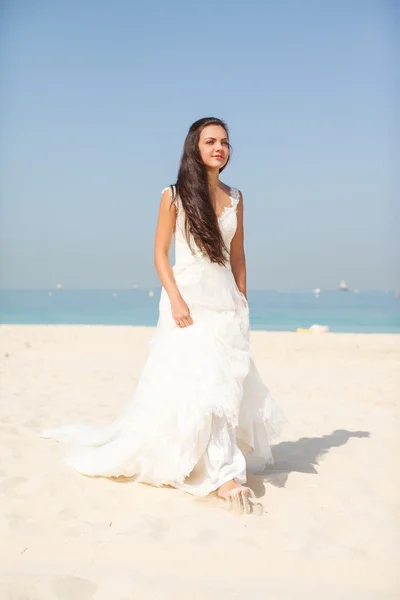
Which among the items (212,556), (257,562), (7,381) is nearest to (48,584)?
(212,556)

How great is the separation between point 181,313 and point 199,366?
35 centimetres

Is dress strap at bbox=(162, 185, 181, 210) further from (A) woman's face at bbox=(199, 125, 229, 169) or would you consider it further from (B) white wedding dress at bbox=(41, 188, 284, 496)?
(A) woman's face at bbox=(199, 125, 229, 169)

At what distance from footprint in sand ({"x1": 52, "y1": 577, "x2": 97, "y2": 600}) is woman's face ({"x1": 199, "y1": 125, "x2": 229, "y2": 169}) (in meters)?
2.41

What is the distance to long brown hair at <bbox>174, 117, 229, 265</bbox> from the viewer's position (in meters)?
3.63

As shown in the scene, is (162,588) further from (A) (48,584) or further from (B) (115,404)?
(B) (115,404)

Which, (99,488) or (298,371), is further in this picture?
(298,371)

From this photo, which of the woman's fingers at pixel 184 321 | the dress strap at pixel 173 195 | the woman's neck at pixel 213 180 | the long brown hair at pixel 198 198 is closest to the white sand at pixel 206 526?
the woman's fingers at pixel 184 321

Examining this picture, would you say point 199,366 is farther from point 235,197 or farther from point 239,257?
point 235,197

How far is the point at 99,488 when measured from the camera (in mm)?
3541

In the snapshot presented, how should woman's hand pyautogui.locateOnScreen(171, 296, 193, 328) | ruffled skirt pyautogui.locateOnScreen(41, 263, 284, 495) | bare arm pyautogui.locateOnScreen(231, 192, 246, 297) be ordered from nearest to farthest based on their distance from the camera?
ruffled skirt pyautogui.locateOnScreen(41, 263, 284, 495) → woman's hand pyautogui.locateOnScreen(171, 296, 193, 328) → bare arm pyautogui.locateOnScreen(231, 192, 246, 297)

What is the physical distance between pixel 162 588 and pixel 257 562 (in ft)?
1.57

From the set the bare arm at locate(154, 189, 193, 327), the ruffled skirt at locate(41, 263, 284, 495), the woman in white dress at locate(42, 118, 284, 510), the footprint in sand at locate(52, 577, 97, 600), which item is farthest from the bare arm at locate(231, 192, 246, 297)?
the footprint in sand at locate(52, 577, 97, 600)

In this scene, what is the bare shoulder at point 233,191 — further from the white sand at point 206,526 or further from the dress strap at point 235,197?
the white sand at point 206,526

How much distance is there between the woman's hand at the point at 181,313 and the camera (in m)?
3.60
